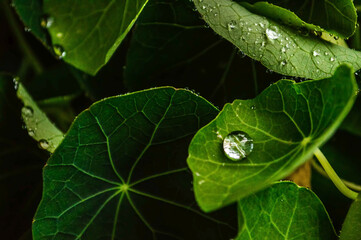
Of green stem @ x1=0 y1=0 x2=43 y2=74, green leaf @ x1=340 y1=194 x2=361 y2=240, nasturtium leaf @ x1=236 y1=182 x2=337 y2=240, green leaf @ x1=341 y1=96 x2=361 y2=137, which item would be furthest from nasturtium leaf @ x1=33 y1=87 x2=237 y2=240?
green stem @ x1=0 y1=0 x2=43 y2=74

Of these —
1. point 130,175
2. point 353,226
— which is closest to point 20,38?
point 130,175

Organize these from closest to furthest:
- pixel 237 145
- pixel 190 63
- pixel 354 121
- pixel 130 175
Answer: pixel 237 145 < pixel 130 175 < pixel 190 63 < pixel 354 121

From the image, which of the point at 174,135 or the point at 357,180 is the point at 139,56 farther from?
the point at 357,180

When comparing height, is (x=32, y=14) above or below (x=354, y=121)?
above

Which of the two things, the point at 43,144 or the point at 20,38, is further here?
the point at 20,38

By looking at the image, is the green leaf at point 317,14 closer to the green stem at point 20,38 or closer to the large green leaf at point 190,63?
the large green leaf at point 190,63

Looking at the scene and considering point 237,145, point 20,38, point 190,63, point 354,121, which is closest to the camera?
point 237,145

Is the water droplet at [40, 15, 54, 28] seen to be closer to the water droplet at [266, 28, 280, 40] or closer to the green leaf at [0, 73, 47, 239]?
the green leaf at [0, 73, 47, 239]

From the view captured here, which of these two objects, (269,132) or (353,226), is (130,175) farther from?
(353,226)
